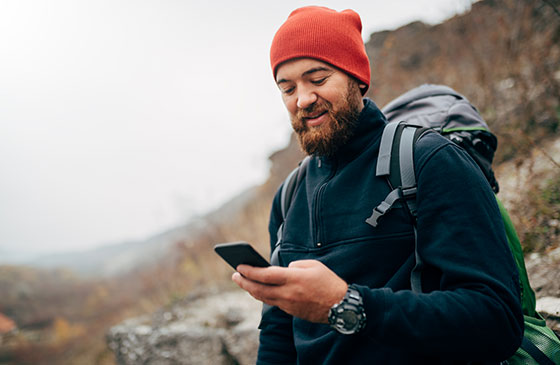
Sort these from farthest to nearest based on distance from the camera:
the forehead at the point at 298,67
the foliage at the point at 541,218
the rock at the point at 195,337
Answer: the rock at the point at 195,337 < the foliage at the point at 541,218 < the forehead at the point at 298,67

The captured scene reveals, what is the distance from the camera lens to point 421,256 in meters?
0.96

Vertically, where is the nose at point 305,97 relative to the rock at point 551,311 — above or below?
above

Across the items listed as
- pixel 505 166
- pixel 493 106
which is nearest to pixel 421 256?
pixel 505 166

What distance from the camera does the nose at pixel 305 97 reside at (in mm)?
1313

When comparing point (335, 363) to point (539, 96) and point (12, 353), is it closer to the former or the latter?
point (539, 96)

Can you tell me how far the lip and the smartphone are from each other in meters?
0.71

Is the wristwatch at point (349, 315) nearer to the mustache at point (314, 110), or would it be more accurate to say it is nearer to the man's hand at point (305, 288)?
the man's hand at point (305, 288)

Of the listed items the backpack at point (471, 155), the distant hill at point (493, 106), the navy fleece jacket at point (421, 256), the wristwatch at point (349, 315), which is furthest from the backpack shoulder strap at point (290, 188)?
the distant hill at point (493, 106)

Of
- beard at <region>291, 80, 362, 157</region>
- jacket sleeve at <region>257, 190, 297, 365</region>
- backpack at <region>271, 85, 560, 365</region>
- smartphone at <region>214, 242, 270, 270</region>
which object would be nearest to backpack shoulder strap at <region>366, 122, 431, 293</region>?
backpack at <region>271, 85, 560, 365</region>

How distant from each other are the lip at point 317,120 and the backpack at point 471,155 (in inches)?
11.0

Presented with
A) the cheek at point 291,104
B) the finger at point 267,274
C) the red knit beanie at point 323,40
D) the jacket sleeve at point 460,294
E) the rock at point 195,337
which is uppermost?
the red knit beanie at point 323,40

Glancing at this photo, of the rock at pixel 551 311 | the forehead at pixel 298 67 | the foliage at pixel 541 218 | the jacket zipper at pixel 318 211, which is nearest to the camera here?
the jacket zipper at pixel 318 211

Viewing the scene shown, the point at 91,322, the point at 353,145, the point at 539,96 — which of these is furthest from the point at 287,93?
the point at 91,322

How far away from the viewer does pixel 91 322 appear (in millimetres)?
13094
